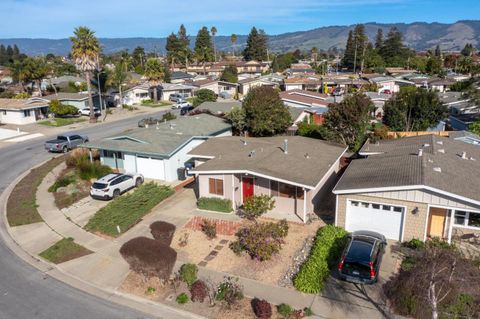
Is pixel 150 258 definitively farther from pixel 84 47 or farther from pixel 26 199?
pixel 84 47

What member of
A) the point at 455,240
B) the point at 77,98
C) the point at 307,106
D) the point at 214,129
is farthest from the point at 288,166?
the point at 77,98

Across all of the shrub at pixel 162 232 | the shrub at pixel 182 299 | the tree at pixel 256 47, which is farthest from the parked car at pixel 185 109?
the tree at pixel 256 47

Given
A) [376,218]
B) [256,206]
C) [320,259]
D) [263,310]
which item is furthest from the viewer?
[256,206]

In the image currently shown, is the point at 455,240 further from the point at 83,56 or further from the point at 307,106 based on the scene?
the point at 83,56

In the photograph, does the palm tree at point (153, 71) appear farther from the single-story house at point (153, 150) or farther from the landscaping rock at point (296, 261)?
the landscaping rock at point (296, 261)

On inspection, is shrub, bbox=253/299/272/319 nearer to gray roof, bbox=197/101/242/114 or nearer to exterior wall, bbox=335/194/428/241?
exterior wall, bbox=335/194/428/241

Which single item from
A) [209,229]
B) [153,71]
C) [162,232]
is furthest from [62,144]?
[153,71]
